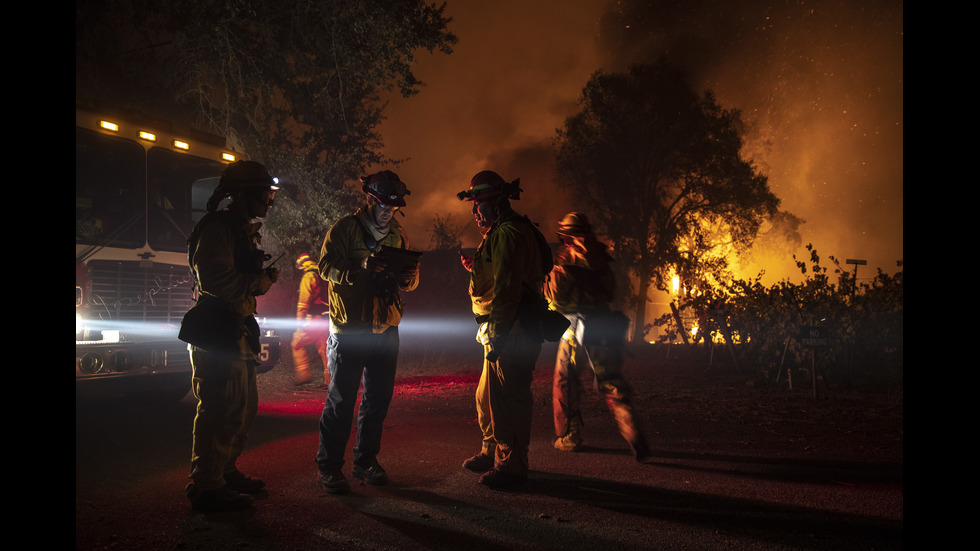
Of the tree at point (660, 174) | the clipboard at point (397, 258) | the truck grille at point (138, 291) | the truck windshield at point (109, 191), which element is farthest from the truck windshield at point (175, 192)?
A: the tree at point (660, 174)

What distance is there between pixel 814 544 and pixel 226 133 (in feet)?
41.6

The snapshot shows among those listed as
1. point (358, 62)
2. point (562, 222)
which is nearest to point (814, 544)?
point (562, 222)

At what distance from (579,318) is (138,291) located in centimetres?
490

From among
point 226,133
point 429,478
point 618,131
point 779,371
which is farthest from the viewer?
point 618,131

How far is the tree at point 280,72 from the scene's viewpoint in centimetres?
1159

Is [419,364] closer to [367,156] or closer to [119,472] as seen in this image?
[367,156]

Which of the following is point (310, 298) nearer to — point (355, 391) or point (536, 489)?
Result: point (355, 391)

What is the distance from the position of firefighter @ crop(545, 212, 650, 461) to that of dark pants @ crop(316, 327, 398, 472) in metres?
1.72

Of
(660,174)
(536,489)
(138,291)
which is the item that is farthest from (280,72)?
(660,174)

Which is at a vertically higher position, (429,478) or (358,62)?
(358,62)

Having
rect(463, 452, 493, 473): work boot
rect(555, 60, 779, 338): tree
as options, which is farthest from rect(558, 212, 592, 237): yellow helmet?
rect(555, 60, 779, 338): tree

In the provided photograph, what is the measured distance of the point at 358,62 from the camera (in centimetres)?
1199

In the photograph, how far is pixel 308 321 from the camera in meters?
9.89

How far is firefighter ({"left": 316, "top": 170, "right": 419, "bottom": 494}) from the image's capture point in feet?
14.1
